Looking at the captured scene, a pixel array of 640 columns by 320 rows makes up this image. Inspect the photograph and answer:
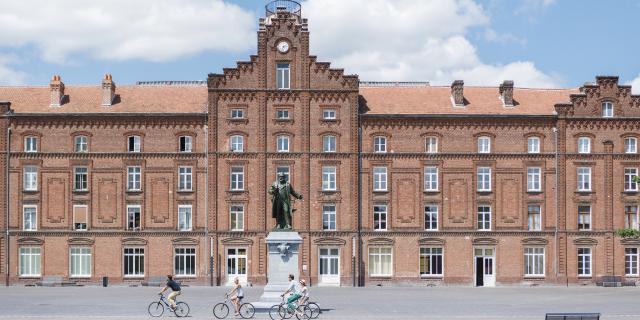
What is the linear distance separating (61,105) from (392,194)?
27192 mm

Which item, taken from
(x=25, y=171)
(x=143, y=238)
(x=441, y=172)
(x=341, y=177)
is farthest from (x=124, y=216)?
(x=441, y=172)

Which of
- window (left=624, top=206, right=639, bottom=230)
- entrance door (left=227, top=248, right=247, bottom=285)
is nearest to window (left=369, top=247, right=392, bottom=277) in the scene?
entrance door (left=227, top=248, right=247, bottom=285)

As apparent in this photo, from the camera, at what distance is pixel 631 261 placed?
74.9 m

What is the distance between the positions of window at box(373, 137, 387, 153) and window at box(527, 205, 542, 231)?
12.4m

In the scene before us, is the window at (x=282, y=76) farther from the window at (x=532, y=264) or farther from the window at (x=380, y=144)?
the window at (x=532, y=264)

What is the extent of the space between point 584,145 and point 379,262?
61.8ft

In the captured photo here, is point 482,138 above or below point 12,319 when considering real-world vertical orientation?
above

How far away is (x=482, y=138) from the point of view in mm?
75312

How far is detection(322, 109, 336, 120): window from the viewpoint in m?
74.2

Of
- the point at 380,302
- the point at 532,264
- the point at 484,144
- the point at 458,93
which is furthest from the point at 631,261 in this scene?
the point at 380,302

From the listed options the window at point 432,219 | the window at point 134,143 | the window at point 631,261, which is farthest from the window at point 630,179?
the window at point 134,143

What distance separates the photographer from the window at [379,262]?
7406cm

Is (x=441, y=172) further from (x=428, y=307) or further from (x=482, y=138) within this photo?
(x=428, y=307)

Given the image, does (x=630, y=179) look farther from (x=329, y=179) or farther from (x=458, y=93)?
(x=329, y=179)
